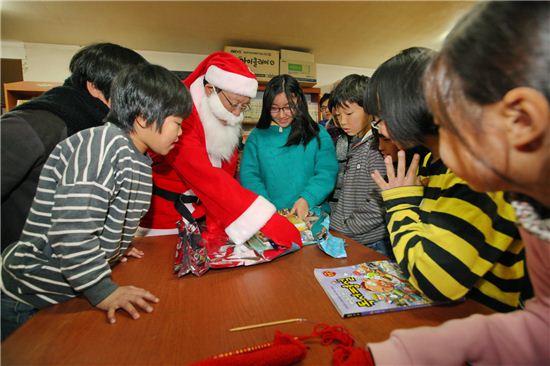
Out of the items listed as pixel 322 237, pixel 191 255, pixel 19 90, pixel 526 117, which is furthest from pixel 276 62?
pixel 526 117

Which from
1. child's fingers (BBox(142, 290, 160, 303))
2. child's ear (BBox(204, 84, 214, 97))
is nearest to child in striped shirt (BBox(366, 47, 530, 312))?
child's fingers (BBox(142, 290, 160, 303))

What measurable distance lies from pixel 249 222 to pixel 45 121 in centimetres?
75

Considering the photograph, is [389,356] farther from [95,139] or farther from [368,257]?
[95,139]

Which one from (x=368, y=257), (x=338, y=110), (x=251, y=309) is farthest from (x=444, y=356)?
(x=338, y=110)

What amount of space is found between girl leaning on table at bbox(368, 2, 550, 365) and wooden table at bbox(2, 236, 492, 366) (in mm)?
136

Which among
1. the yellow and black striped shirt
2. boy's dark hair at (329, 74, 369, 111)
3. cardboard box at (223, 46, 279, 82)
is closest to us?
the yellow and black striped shirt

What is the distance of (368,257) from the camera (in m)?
0.98

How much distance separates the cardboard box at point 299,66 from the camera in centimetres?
385

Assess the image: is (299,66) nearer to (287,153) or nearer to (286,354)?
(287,153)

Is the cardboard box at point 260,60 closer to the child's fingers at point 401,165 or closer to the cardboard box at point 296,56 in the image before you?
the cardboard box at point 296,56

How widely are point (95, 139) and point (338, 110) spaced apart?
4.45 ft

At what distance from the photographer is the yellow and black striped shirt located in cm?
63

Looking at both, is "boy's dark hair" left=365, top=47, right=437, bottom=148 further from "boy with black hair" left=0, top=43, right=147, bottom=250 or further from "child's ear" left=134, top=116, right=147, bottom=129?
"boy with black hair" left=0, top=43, right=147, bottom=250

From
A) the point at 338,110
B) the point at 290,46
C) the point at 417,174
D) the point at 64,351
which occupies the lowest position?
the point at 64,351
